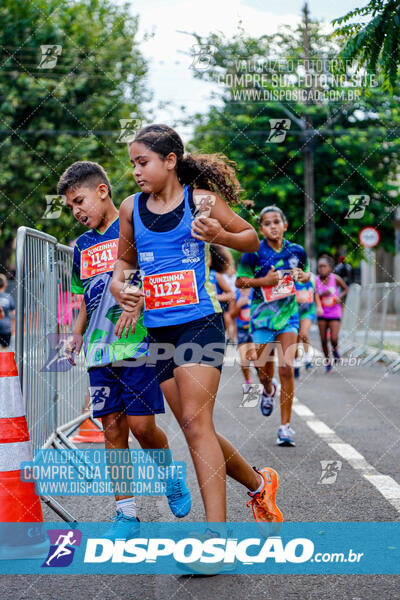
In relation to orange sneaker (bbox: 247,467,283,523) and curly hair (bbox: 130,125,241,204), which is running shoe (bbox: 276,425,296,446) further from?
curly hair (bbox: 130,125,241,204)

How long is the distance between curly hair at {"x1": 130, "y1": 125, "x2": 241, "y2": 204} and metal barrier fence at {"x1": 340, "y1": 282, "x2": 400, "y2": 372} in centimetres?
1116

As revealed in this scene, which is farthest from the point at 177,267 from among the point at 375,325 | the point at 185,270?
the point at 375,325

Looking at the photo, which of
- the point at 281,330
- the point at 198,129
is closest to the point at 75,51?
the point at 198,129

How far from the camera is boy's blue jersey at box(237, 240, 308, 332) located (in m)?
7.42

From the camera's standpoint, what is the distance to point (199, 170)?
428 centimetres

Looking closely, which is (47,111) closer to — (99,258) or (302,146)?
(302,146)

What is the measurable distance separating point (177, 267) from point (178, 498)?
48.6 inches

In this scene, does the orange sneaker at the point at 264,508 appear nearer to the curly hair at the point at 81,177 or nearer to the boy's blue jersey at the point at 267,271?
the curly hair at the point at 81,177

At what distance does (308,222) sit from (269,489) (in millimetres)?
25470

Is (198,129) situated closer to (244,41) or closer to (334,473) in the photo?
(244,41)

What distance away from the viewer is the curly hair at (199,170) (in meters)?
4.26

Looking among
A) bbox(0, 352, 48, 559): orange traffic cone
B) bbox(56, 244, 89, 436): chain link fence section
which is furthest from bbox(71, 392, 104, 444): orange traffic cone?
bbox(0, 352, 48, 559): orange traffic cone

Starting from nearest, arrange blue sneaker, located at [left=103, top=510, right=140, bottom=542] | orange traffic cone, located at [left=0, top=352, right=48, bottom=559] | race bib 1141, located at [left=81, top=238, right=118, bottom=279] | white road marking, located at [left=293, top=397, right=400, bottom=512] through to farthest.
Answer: orange traffic cone, located at [left=0, top=352, right=48, bottom=559] < blue sneaker, located at [left=103, top=510, right=140, bottom=542] < race bib 1141, located at [left=81, top=238, right=118, bottom=279] < white road marking, located at [left=293, top=397, right=400, bottom=512]

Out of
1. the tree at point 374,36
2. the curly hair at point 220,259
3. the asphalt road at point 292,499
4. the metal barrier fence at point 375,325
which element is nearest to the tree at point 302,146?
the metal barrier fence at point 375,325
